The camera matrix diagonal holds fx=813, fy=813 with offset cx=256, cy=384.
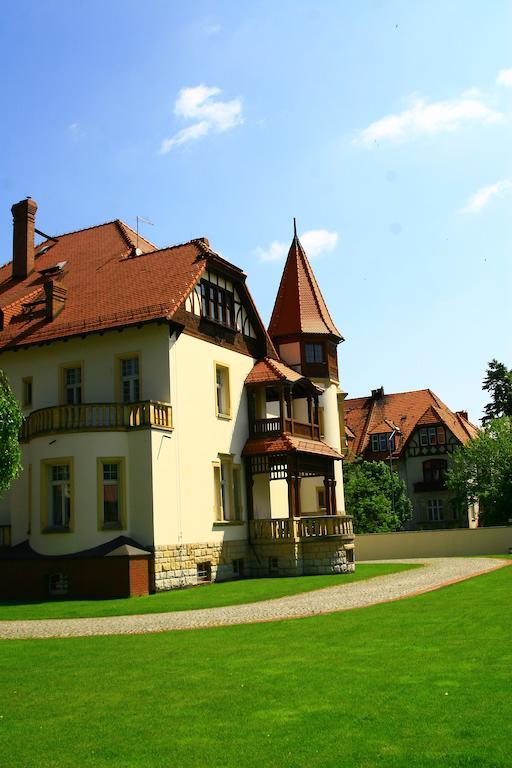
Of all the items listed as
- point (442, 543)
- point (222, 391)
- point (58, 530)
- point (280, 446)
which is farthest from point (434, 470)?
point (58, 530)

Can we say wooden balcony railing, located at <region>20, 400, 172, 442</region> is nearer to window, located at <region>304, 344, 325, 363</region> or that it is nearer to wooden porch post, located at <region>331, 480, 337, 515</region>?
wooden porch post, located at <region>331, 480, 337, 515</region>

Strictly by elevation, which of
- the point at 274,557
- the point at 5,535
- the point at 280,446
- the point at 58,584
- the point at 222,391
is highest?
the point at 222,391

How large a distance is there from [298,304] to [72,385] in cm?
1369

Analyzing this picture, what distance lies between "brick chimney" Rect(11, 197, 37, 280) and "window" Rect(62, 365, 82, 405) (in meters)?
7.78

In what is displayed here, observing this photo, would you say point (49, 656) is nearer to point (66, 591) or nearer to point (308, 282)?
point (66, 591)

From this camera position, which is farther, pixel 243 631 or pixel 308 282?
pixel 308 282

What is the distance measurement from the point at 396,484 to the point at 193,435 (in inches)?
1354

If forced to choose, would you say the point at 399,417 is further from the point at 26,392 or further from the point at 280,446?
the point at 26,392

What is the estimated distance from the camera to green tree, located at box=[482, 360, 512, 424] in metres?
64.9

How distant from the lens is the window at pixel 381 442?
6812cm

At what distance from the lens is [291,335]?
37.4m

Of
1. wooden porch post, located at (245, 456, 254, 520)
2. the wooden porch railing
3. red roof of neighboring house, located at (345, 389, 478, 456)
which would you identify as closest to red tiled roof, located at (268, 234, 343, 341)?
the wooden porch railing

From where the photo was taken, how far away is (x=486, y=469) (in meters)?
54.9

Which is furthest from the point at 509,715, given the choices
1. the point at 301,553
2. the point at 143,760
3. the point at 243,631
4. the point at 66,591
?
the point at 301,553
